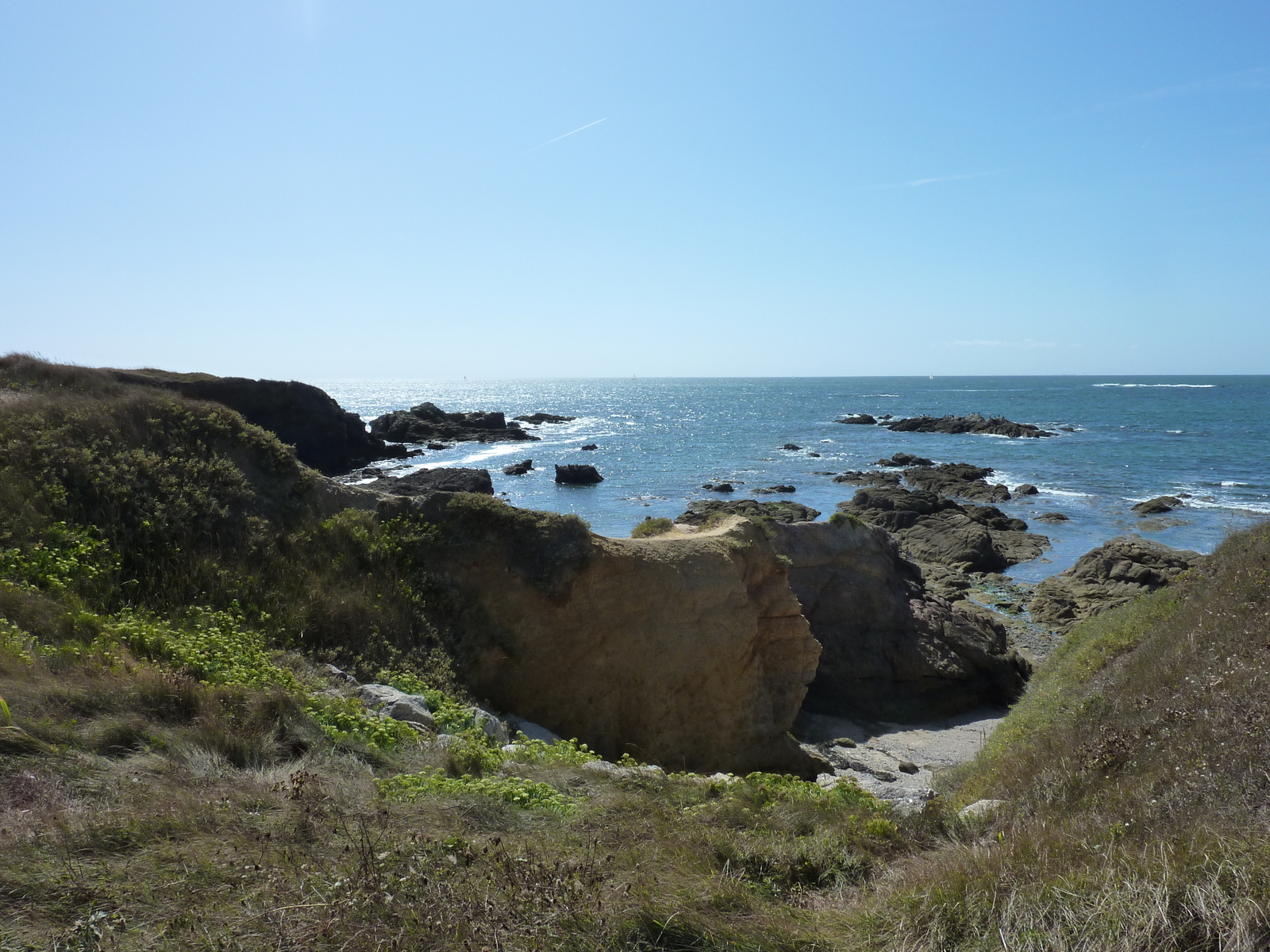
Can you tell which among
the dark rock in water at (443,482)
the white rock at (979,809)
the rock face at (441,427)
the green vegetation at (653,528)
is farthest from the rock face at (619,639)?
the rock face at (441,427)

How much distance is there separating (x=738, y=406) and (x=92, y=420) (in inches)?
5966

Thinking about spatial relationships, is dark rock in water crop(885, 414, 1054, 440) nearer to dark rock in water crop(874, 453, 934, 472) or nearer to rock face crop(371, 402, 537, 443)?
dark rock in water crop(874, 453, 934, 472)

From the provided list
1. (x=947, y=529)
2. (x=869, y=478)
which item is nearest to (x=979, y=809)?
(x=947, y=529)

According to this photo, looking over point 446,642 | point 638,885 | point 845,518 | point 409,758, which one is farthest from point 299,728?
point 845,518

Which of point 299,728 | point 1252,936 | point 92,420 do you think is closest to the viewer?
point 1252,936

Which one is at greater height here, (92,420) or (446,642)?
(92,420)

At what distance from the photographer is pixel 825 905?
5031mm

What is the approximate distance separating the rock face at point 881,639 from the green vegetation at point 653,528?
5.29 meters

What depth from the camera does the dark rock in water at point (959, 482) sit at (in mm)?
50688

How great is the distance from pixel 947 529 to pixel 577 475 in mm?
29557

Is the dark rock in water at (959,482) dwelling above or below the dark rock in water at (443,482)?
below

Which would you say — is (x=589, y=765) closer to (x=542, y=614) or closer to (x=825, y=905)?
(x=825, y=905)

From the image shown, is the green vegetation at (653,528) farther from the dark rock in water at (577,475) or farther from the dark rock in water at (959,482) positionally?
the dark rock in water at (577,475)

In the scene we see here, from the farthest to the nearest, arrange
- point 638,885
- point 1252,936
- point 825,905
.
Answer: point 825,905
point 638,885
point 1252,936
